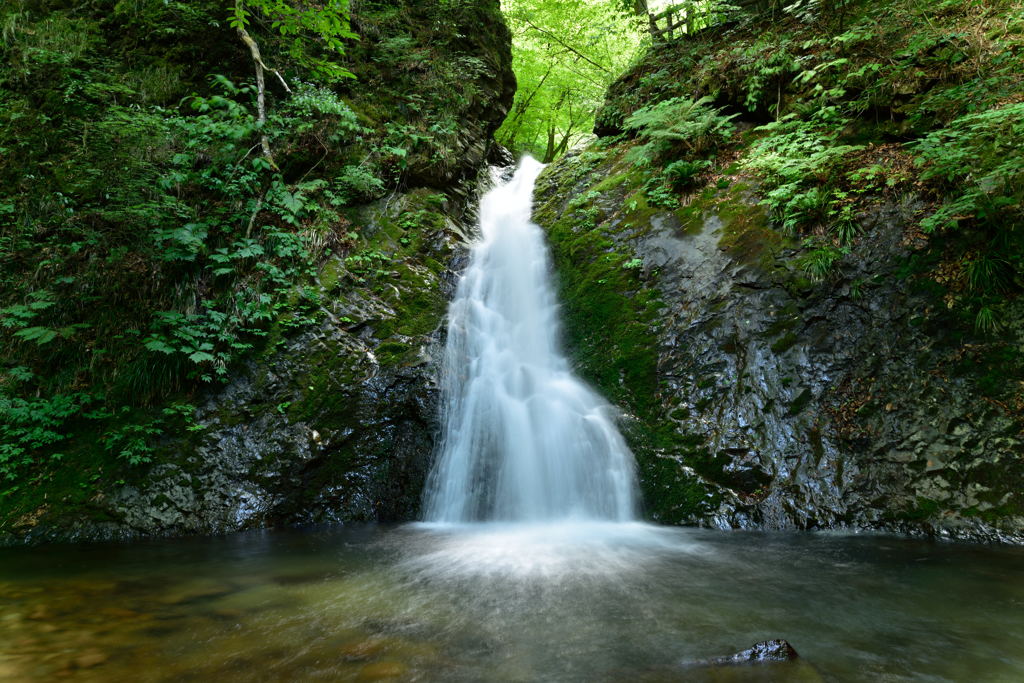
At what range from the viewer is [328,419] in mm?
5637

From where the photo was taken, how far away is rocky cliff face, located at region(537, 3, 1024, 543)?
4324 millimetres

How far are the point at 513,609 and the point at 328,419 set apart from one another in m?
3.46

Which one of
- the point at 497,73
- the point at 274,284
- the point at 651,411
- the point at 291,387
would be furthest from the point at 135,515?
the point at 497,73

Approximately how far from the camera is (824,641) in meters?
2.53

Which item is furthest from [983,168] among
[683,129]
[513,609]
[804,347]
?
[513,609]

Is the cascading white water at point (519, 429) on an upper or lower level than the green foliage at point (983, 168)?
lower

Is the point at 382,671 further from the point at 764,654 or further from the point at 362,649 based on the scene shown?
the point at 764,654

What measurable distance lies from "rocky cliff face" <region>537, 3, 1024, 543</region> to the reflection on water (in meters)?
0.50

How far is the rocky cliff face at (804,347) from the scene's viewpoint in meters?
4.32

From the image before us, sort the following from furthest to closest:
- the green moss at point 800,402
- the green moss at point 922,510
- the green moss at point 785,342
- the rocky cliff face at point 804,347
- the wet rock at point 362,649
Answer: the green moss at point 785,342
the green moss at point 800,402
the rocky cliff face at point 804,347
the green moss at point 922,510
the wet rock at point 362,649

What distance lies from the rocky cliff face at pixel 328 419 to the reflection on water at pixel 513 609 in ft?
1.75

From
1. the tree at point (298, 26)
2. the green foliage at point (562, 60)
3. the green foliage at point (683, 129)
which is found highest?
the green foliage at point (562, 60)

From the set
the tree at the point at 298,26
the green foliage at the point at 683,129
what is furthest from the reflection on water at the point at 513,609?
the tree at the point at 298,26

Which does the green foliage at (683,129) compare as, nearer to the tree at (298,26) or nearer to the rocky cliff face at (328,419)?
the rocky cliff face at (328,419)
